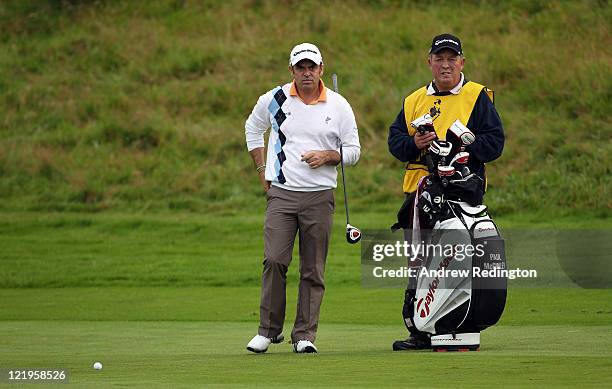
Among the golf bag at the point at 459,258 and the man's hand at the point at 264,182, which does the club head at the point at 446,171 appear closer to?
the golf bag at the point at 459,258

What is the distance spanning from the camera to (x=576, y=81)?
77.1 ft

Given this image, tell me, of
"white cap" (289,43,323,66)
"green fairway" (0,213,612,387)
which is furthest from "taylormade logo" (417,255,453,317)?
"white cap" (289,43,323,66)

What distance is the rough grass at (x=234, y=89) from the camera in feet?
73.3

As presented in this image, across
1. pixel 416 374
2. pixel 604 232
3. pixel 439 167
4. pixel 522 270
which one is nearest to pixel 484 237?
pixel 439 167

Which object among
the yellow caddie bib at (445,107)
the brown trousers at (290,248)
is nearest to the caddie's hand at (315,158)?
the brown trousers at (290,248)

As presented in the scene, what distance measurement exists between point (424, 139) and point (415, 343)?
4.37ft

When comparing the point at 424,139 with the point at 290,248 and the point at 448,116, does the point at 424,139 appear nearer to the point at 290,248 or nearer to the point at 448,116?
the point at 448,116

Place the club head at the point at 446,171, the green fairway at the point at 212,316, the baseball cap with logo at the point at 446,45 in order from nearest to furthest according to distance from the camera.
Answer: the green fairway at the point at 212,316
the club head at the point at 446,171
the baseball cap with logo at the point at 446,45

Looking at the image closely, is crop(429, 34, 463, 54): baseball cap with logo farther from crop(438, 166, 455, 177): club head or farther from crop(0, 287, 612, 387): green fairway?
crop(0, 287, 612, 387): green fairway

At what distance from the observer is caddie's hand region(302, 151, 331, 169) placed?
28.8 ft

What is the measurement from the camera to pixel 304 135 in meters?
8.92

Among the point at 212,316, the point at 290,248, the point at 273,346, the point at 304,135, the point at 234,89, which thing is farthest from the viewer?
the point at 234,89

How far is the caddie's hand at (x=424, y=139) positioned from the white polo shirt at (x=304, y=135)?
0.60m

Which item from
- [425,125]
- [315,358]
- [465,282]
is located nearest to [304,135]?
[425,125]
